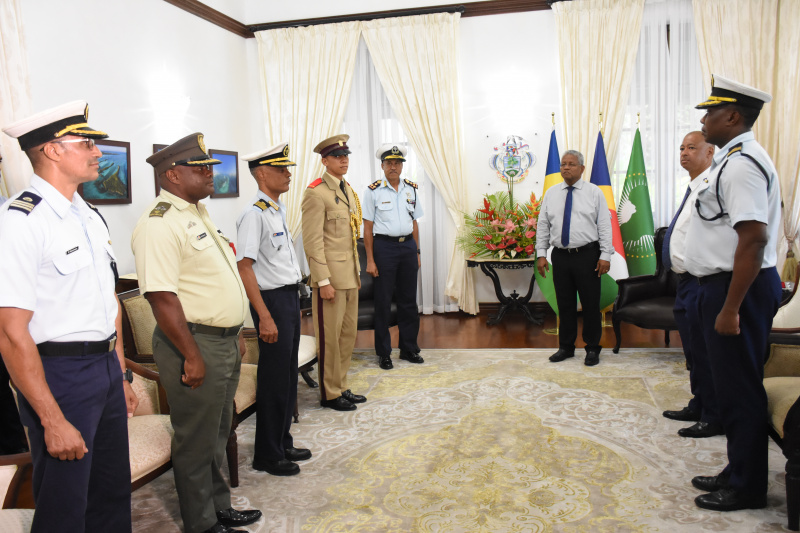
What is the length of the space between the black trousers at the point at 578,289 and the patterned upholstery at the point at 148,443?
3239 mm

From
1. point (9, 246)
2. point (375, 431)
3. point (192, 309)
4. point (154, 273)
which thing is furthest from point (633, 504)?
point (9, 246)

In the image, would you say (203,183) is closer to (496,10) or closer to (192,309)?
(192,309)

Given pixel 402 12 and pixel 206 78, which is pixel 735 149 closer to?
pixel 402 12

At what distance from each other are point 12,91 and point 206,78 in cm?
247

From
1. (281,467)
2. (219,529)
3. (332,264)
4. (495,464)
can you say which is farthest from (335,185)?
(219,529)

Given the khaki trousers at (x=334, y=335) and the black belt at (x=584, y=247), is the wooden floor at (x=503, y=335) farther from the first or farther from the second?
the khaki trousers at (x=334, y=335)

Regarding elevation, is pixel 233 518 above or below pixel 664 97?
below

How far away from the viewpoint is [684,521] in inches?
97.2

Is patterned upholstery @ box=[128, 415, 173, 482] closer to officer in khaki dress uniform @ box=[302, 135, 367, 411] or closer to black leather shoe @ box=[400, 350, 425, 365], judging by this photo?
officer in khaki dress uniform @ box=[302, 135, 367, 411]

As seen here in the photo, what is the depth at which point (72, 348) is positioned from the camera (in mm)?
1700

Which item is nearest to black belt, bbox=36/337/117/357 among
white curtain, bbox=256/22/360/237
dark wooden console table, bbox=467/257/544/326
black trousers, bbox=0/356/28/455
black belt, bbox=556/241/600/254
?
black trousers, bbox=0/356/28/455

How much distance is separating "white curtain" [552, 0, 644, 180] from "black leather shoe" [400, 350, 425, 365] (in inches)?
109

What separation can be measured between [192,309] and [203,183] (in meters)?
0.47

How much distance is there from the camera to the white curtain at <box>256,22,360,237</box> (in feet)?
22.1
